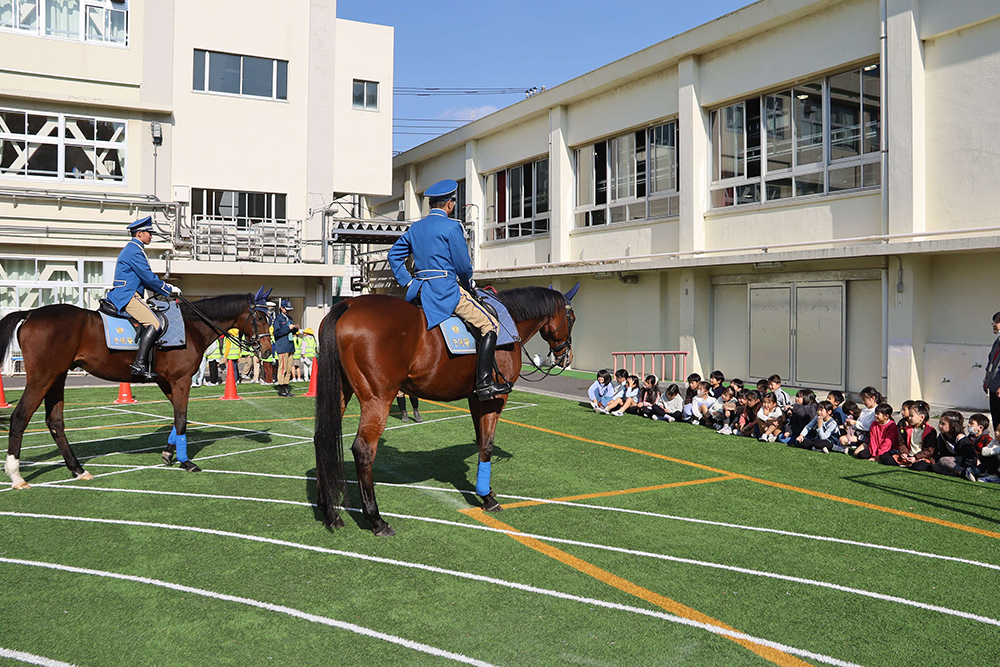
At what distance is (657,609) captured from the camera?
473 cm

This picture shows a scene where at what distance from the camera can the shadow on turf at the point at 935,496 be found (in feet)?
23.1

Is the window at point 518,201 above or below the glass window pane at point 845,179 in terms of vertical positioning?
above

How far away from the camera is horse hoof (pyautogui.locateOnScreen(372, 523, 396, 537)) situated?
20.3ft

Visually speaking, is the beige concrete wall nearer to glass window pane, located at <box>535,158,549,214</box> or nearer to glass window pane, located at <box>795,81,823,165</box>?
glass window pane, located at <box>795,81,823,165</box>

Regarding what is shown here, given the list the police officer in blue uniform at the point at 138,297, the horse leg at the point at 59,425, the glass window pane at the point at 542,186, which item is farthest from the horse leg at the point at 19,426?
the glass window pane at the point at 542,186

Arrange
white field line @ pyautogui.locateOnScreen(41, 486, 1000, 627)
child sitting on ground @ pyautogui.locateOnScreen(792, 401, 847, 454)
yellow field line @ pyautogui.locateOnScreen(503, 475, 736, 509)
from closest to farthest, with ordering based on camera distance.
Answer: white field line @ pyautogui.locateOnScreen(41, 486, 1000, 627) < yellow field line @ pyautogui.locateOnScreen(503, 475, 736, 509) < child sitting on ground @ pyautogui.locateOnScreen(792, 401, 847, 454)

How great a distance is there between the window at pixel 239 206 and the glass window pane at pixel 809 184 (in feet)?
51.9

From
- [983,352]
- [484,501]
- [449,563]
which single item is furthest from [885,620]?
[983,352]

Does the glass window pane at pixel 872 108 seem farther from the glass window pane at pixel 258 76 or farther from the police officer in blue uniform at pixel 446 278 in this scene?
the glass window pane at pixel 258 76

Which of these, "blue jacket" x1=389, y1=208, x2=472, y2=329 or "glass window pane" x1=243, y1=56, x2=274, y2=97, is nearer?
"blue jacket" x1=389, y1=208, x2=472, y2=329

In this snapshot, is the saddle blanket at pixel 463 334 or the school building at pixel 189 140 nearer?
the saddle blanket at pixel 463 334

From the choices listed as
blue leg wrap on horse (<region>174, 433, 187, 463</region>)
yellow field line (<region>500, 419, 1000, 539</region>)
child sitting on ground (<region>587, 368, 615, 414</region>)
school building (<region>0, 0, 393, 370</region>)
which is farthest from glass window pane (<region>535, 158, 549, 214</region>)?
blue leg wrap on horse (<region>174, 433, 187, 463</region>)

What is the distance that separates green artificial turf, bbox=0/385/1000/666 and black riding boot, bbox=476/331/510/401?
115cm

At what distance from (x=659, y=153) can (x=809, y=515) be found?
1474cm
